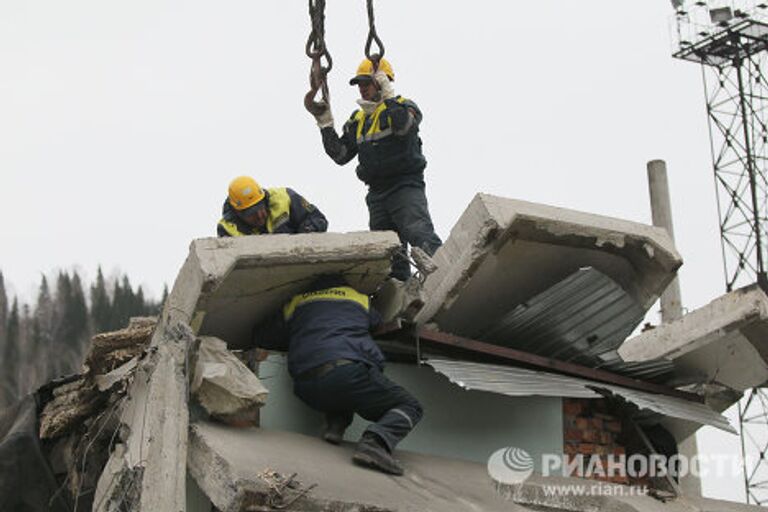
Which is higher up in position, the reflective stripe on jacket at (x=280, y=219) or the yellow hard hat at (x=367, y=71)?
the yellow hard hat at (x=367, y=71)

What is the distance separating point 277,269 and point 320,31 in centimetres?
174

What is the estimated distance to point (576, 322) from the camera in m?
9.08

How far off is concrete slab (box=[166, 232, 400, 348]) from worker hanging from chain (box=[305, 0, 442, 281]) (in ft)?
4.52

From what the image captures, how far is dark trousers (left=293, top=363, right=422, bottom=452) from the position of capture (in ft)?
25.3

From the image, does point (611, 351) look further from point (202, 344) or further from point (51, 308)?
point (51, 308)

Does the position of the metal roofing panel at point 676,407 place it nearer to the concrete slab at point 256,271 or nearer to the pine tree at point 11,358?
the concrete slab at point 256,271

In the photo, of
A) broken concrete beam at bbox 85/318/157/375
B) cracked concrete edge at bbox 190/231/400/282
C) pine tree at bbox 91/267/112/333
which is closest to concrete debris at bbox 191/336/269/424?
cracked concrete edge at bbox 190/231/400/282

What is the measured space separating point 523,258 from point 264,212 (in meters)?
1.74

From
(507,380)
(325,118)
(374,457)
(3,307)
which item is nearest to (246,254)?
(374,457)

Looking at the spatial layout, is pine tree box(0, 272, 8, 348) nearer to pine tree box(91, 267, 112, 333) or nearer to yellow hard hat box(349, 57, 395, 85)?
pine tree box(91, 267, 112, 333)

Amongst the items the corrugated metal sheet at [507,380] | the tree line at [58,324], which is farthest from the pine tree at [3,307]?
the corrugated metal sheet at [507,380]

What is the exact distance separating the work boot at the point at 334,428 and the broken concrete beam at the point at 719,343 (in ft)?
8.39

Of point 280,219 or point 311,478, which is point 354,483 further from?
point 280,219

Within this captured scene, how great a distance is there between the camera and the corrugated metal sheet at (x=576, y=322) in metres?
8.89
